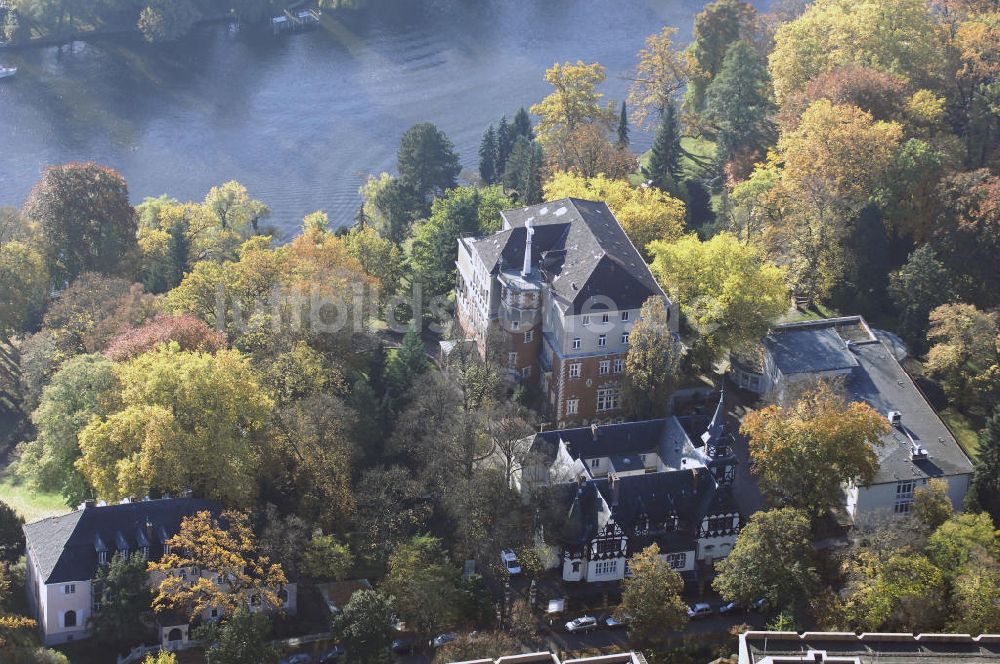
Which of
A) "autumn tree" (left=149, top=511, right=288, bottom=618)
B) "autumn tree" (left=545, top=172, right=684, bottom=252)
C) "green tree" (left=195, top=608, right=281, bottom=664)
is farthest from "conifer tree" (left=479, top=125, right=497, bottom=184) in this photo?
"green tree" (left=195, top=608, right=281, bottom=664)

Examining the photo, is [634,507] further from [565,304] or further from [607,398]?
[565,304]

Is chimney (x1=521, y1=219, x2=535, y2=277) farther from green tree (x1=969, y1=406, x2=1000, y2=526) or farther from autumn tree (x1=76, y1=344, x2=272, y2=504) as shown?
green tree (x1=969, y1=406, x2=1000, y2=526)

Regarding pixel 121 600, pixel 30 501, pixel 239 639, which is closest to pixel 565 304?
pixel 239 639

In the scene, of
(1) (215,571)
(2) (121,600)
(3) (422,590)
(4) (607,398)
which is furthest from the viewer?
(4) (607,398)

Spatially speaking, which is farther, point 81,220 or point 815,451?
point 81,220

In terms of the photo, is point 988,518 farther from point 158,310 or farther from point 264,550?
point 158,310

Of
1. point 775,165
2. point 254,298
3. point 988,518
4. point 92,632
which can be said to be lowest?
point 92,632

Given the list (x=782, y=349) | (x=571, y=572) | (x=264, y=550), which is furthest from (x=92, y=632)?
(x=782, y=349)
